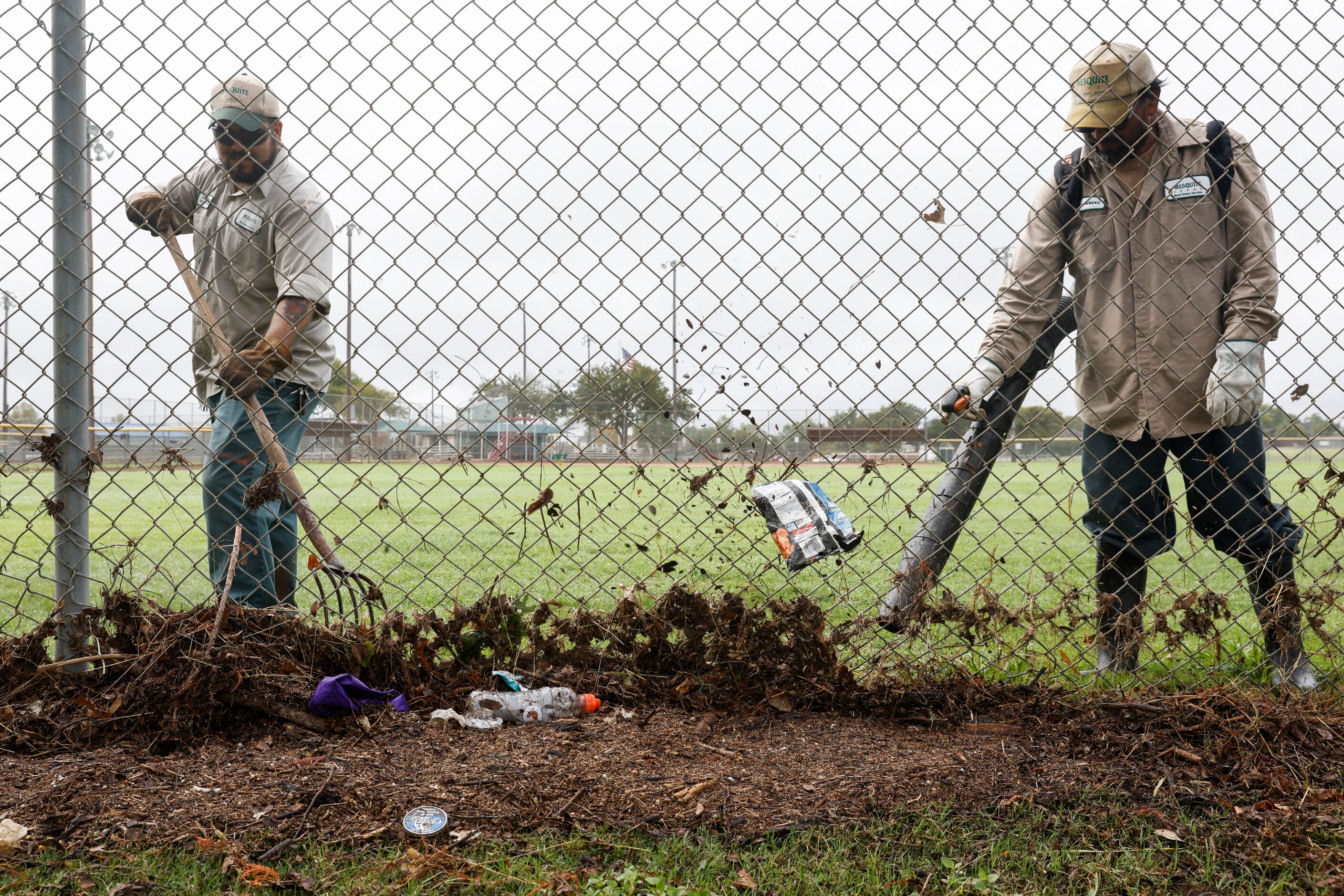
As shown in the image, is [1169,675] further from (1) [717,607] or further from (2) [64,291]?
(2) [64,291]

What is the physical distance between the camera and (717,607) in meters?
2.48

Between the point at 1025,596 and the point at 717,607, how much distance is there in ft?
3.00

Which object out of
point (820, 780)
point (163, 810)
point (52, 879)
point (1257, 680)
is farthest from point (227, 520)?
point (1257, 680)

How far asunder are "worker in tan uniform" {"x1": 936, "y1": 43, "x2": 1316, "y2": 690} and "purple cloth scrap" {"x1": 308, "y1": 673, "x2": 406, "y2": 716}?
179cm

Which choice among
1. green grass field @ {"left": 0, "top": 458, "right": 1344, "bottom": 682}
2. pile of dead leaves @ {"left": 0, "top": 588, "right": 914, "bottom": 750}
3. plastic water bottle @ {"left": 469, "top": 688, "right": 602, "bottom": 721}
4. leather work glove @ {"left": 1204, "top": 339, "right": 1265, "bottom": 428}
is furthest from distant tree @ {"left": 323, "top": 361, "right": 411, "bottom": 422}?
leather work glove @ {"left": 1204, "top": 339, "right": 1265, "bottom": 428}

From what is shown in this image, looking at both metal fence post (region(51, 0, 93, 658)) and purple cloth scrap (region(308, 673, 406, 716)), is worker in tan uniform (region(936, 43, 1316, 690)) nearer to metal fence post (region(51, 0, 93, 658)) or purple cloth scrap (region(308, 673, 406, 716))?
purple cloth scrap (region(308, 673, 406, 716))

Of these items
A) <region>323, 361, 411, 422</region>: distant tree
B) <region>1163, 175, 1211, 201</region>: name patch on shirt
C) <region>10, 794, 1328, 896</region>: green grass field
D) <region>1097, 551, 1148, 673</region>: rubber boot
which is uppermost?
<region>1163, 175, 1211, 201</region>: name patch on shirt

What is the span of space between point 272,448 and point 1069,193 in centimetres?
265

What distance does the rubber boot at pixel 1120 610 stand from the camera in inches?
103

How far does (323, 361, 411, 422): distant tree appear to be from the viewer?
2.43m

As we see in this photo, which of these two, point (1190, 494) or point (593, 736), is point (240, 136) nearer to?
point (593, 736)

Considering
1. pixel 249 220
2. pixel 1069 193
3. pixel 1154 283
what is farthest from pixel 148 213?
pixel 1154 283

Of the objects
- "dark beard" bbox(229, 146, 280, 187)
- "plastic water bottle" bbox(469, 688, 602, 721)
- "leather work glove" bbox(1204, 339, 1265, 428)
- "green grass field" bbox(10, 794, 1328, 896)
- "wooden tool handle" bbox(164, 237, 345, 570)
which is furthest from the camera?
"dark beard" bbox(229, 146, 280, 187)

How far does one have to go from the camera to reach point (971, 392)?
2.71m
